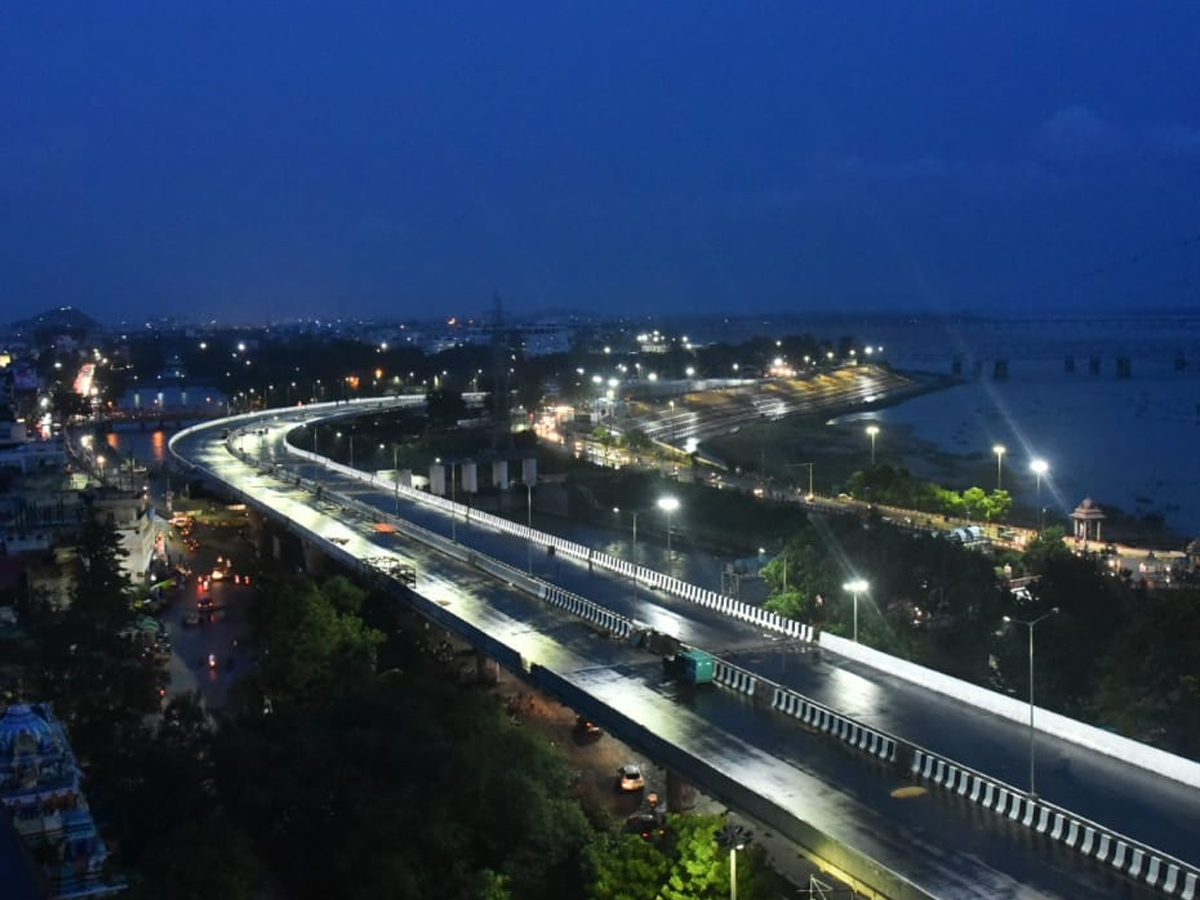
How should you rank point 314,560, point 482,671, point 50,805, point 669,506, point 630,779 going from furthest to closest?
point 314,560
point 669,506
point 482,671
point 630,779
point 50,805

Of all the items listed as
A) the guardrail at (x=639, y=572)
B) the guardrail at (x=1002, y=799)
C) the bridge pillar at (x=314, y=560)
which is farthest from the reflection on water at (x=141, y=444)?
the guardrail at (x=1002, y=799)

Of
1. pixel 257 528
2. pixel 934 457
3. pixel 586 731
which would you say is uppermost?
pixel 586 731

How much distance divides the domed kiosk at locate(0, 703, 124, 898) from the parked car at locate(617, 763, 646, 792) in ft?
15.9

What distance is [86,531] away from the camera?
61.2 feet

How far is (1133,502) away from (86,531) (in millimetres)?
24503

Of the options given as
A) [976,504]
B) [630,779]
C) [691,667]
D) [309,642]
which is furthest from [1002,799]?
[976,504]

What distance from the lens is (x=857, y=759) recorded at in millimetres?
9656

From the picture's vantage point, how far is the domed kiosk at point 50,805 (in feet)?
27.2

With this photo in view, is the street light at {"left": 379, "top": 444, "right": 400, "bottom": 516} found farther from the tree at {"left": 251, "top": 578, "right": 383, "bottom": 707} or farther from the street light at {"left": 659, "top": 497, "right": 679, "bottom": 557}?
the tree at {"left": 251, "top": 578, "right": 383, "bottom": 707}

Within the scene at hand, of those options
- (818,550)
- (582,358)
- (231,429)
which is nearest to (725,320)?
(582,358)

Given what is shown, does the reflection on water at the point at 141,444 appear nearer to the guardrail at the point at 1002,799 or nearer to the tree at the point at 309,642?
the tree at the point at 309,642

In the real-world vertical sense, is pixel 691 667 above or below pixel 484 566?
above

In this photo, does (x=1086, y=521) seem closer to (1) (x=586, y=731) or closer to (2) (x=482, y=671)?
(2) (x=482, y=671)

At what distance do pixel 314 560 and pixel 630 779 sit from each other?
11.4 meters
